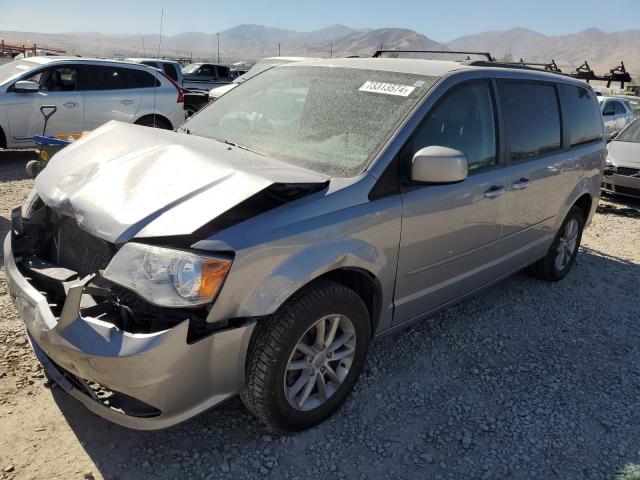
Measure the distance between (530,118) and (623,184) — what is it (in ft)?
17.9

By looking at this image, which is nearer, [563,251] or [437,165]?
[437,165]

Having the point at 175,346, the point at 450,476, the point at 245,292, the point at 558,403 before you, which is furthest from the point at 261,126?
the point at 558,403

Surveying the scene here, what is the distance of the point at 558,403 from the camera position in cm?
318

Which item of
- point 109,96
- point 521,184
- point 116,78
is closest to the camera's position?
point 521,184

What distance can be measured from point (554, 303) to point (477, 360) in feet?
4.78

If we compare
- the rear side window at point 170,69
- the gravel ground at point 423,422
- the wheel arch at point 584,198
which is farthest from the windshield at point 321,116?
the rear side window at point 170,69

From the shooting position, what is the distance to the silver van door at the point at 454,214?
9.75 ft

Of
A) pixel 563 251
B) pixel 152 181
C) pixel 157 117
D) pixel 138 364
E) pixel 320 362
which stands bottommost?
pixel 563 251

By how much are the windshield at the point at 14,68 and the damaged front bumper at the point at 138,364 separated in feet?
24.7

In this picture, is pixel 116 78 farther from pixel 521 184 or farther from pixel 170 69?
pixel 521 184

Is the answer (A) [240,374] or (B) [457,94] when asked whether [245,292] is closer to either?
(A) [240,374]

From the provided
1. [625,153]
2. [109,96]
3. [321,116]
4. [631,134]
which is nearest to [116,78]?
[109,96]

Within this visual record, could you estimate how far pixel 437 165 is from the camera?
2.72 meters

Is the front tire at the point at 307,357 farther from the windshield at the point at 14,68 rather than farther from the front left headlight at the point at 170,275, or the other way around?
the windshield at the point at 14,68
